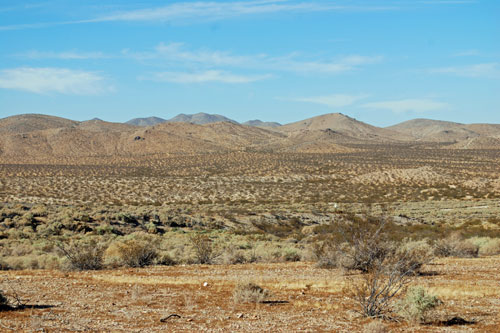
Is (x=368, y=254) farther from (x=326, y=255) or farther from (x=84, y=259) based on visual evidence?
(x=84, y=259)

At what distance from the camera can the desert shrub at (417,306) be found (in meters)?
9.91

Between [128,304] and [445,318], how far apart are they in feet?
23.5

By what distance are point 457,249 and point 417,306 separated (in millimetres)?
12270

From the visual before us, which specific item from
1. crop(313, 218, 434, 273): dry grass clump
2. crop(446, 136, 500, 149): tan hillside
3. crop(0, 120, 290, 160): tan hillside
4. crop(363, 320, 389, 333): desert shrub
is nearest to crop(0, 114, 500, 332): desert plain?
crop(363, 320, 389, 333): desert shrub

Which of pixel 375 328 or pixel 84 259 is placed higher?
pixel 375 328

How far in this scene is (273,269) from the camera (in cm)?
1806

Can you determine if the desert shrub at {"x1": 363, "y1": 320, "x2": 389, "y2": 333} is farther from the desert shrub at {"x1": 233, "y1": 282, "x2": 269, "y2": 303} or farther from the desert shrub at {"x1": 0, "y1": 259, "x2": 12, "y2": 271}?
the desert shrub at {"x1": 0, "y1": 259, "x2": 12, "y2": 271}

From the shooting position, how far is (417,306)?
995cm

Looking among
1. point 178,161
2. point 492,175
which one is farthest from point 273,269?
point 178,161

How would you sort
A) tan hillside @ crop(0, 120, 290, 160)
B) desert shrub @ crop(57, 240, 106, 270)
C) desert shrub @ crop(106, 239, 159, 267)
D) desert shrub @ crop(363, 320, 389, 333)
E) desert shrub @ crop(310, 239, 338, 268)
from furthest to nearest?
1. tan hillside @ crop(0, 120, 290, 160)
2. desert shrub @ crop(106, 239, 159, 267)
3. desert shrub @ crop(57, 240, 106, 270)
4. desert shrub @ crop(310, 239, 338, 268)
5. desert shrub @ crop(363, 320, 389, 333)

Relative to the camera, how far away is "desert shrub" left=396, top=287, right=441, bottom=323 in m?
9.91

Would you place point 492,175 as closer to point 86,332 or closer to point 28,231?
point 28,231

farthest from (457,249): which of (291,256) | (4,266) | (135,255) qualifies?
(4,266)

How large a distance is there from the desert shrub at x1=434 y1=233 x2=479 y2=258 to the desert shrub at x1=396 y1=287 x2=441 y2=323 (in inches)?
455
